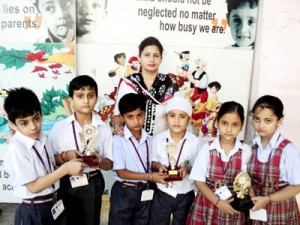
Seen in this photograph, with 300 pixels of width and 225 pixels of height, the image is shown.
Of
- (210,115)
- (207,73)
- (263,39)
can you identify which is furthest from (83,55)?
(263,39)

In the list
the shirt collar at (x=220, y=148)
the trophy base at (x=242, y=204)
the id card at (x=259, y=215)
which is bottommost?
the id card at (x=259, y=215)

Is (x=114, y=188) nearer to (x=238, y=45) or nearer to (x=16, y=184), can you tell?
(x=16, y=184)

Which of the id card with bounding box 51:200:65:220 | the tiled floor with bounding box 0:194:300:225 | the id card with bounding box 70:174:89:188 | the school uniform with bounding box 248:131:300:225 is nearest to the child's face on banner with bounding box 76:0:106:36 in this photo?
Answer: the id card with bounding box 70:174:89:188

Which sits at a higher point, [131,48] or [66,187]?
[131,48]

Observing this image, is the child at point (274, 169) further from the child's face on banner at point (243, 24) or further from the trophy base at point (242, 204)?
the child's face on banner at point (243, 24)

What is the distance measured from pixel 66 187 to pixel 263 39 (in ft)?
9.63

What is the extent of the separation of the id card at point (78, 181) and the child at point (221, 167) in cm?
86

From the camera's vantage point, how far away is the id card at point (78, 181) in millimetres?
2199

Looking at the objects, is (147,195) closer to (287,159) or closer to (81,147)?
(81,147)

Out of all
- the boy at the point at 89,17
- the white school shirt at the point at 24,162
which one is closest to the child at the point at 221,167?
the white school shirt at the point at 24,162

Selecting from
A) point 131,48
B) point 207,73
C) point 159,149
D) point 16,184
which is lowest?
point 16,184

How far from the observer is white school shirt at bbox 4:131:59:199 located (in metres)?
1.97

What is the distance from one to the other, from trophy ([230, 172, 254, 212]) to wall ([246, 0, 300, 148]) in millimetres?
1942

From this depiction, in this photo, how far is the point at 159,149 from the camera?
2.47m
